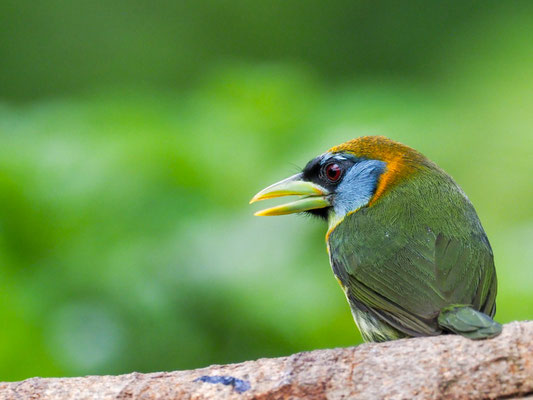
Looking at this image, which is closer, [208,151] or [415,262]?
[415,262]

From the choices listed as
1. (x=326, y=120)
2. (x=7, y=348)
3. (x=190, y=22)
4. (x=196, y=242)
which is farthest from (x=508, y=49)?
(x=7, y=348)

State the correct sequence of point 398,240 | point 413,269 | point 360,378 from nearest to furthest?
point 360,378
point 413,269
point 398,240

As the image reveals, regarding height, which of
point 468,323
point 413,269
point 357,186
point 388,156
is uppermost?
point 388,156

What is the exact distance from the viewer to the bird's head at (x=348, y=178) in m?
3.61

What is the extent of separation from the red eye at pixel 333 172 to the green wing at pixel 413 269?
1.00ft

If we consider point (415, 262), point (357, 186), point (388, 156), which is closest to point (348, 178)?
point (357, 186)

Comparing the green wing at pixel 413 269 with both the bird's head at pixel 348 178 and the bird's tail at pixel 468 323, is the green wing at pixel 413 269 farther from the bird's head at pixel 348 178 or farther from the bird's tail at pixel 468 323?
the bird's head at pixel 348 178

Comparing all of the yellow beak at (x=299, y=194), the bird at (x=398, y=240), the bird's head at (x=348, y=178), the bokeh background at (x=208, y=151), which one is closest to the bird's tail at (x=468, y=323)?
the bird at (x=398, y=240)

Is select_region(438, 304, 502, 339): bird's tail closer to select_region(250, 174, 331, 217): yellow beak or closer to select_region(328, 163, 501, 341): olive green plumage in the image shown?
select_region(328, 163, 501, 341): olive green plumage

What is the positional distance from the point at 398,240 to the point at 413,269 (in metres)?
0.19

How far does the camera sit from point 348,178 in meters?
3.65

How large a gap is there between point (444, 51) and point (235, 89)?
6.53 ft

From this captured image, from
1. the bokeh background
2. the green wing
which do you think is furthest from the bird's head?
the bokeh background

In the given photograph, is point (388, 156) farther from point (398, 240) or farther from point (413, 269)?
point (413, 269)
